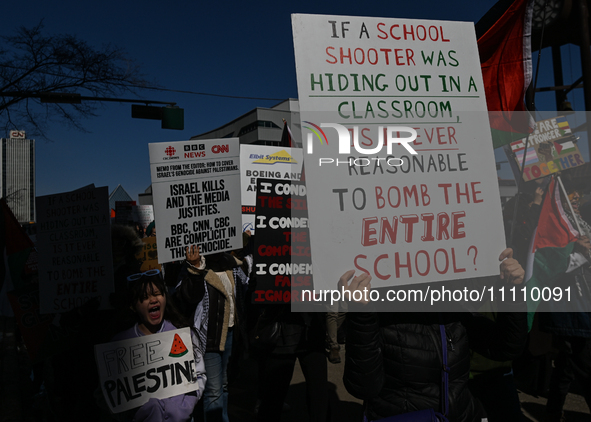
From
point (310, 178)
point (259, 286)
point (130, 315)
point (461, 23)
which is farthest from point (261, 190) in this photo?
point (461, 23)

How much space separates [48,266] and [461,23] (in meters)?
3.66

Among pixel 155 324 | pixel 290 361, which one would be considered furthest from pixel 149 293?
pixel 290 361

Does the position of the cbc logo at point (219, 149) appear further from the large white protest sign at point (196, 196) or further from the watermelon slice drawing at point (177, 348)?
the watermelon slice drawing at point (177, 348)

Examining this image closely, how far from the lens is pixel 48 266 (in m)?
3.74

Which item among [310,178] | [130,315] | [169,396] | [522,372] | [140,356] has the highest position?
[310,178]

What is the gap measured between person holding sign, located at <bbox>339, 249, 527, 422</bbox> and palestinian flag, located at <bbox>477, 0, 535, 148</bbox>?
125 centimetres

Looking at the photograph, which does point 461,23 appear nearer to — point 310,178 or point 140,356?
point 310,178

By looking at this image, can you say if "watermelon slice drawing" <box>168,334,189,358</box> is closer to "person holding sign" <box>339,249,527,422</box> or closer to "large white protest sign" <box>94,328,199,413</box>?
"large white protest sign" <box>94,328,199,413</box>

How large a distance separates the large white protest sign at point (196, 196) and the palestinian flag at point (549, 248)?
2.48 m

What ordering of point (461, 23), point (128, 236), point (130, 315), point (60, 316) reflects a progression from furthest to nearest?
point (128, 236) → point (60, 316) → point (130, 315) → point (461, 23)

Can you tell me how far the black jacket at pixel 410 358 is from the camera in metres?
2.04

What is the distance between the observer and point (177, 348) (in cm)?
264

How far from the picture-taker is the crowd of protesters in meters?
2.13

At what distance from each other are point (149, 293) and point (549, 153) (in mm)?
4000
